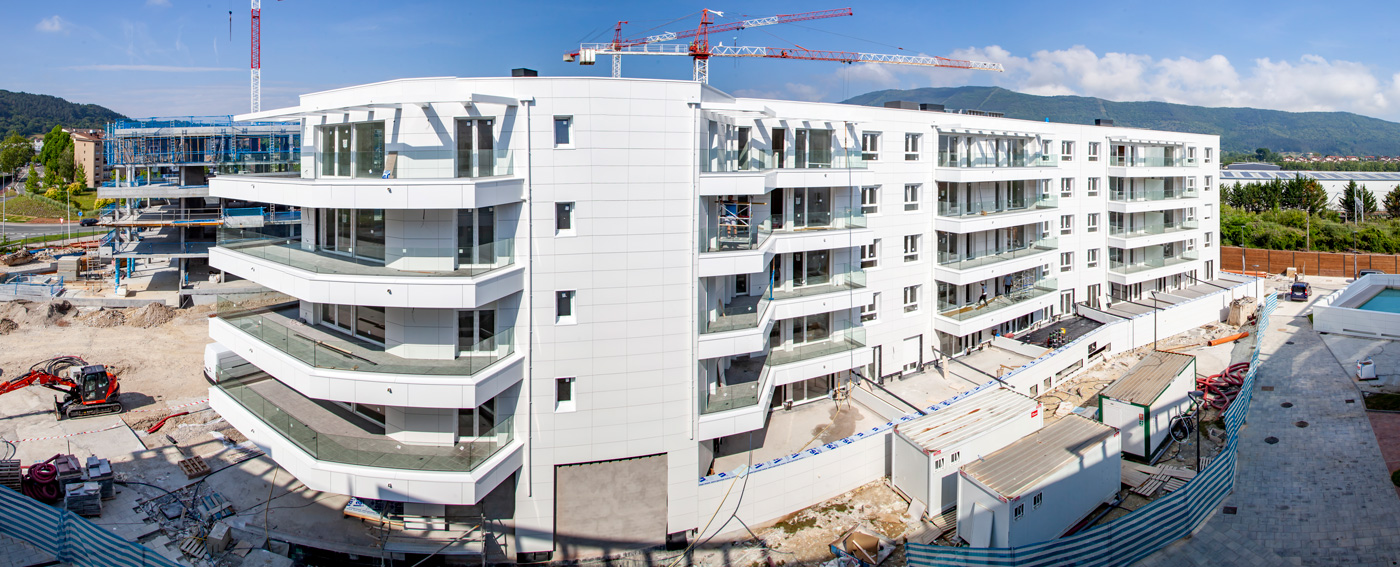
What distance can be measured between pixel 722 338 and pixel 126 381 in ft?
88.4

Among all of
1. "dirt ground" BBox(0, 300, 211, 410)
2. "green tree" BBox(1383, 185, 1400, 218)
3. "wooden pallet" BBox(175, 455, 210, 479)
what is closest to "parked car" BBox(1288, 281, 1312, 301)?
"green tree" BBox(1383, 185, 1400, 218)

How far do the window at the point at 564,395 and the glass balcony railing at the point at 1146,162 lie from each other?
32.8 m

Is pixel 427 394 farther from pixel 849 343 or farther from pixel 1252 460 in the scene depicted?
pixel 1252 460

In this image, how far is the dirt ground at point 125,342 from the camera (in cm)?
3000

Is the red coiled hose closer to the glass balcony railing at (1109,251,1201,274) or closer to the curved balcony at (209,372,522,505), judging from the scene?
the glass balcony railing at (1109,251,1201,274)

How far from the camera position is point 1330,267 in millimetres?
53938

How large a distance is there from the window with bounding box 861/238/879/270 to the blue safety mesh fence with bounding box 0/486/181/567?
67.3 feet

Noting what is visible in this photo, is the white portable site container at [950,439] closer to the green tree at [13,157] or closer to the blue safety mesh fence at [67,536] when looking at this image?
the blue safety mesh fence at [67,536]

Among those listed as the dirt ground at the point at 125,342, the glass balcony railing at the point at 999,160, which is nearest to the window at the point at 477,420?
the dirt ground at the point at 125,342

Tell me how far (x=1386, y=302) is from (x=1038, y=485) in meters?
39.2

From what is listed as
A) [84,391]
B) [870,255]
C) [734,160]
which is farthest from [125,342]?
[870,255]

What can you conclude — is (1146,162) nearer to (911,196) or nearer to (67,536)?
(911,196)

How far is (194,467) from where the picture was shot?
20594 millimetres

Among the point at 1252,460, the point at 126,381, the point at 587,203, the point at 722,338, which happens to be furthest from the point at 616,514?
the point at 126,381
